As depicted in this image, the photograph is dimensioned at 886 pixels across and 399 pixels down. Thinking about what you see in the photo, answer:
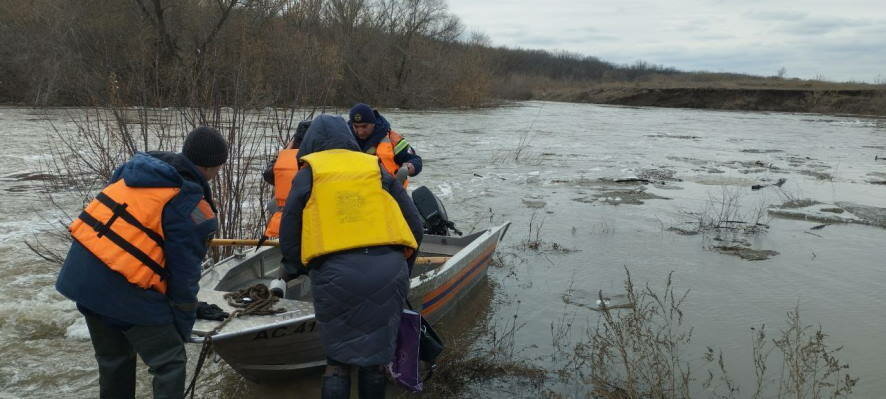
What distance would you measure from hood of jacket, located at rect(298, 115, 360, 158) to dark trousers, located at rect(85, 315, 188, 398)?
101cm

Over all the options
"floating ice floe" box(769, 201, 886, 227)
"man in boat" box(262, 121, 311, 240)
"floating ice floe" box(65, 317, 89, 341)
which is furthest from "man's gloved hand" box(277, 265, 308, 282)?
"floating ice floe" box(769, 201, 886, 227)

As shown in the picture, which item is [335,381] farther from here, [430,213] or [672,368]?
[430,213]

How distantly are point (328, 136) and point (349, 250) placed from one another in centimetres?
56

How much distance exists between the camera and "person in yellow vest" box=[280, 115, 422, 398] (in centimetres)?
277

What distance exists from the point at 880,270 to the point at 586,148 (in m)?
11.5

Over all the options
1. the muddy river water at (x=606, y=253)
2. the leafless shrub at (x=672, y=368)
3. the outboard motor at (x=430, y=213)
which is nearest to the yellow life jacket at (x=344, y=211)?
the muddy river water at (x=606, y=253)

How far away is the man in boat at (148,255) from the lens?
2557 mm

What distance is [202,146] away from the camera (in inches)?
110

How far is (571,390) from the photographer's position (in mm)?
4270

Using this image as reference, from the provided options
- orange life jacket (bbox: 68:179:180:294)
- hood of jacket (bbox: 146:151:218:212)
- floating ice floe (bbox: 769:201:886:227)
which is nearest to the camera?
orange life jacket (bbox: 68:179:180:294)

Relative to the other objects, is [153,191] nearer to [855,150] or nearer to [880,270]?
[880,270]

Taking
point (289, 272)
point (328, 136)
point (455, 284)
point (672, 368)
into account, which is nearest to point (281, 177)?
point (289, 272)

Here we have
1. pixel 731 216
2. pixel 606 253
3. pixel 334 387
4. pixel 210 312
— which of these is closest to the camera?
pixel 334 387

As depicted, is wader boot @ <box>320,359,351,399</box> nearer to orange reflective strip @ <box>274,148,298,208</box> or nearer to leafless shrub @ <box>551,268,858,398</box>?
leafless shrub @ <box>551,268,858,398</box>
